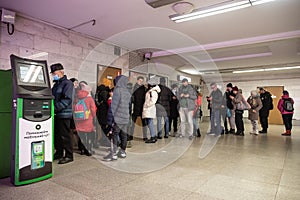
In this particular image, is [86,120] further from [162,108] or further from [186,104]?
[186,104]

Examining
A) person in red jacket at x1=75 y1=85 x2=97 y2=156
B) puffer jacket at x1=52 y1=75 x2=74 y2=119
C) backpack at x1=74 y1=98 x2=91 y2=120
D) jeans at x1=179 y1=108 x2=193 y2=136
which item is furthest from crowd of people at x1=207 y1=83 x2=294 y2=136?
puffer jacket at x1=52 y1=75 x2=74 y2=119

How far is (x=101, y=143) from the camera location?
14.0 ft

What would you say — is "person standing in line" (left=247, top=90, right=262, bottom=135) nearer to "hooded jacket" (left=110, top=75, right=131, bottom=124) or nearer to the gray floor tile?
the gray floor tile

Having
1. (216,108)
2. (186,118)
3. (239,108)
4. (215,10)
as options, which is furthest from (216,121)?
(215,10)

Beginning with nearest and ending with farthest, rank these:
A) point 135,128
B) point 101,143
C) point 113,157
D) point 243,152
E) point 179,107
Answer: point 113,157
point 243,152
point 101,143
point 135,128
point 179,107

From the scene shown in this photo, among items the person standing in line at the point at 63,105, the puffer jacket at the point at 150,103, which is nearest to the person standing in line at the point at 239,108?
the puffer jacket at the point at 150,103

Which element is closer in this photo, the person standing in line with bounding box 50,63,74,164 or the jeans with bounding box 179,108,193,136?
the person standing in line with bounding box 50,63,74,164

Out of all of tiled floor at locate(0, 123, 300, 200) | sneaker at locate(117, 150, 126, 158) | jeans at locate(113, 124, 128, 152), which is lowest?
tiled floor at locate(0, 123, 300, 200)

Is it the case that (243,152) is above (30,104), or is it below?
below

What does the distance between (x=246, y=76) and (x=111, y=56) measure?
8.14 meters

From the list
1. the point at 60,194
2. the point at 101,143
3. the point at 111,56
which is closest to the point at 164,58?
the point at 111,56

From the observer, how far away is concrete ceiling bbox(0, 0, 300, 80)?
346 centimetres

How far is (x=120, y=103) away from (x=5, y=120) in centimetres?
150

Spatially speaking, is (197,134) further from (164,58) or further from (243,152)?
(164,58)
